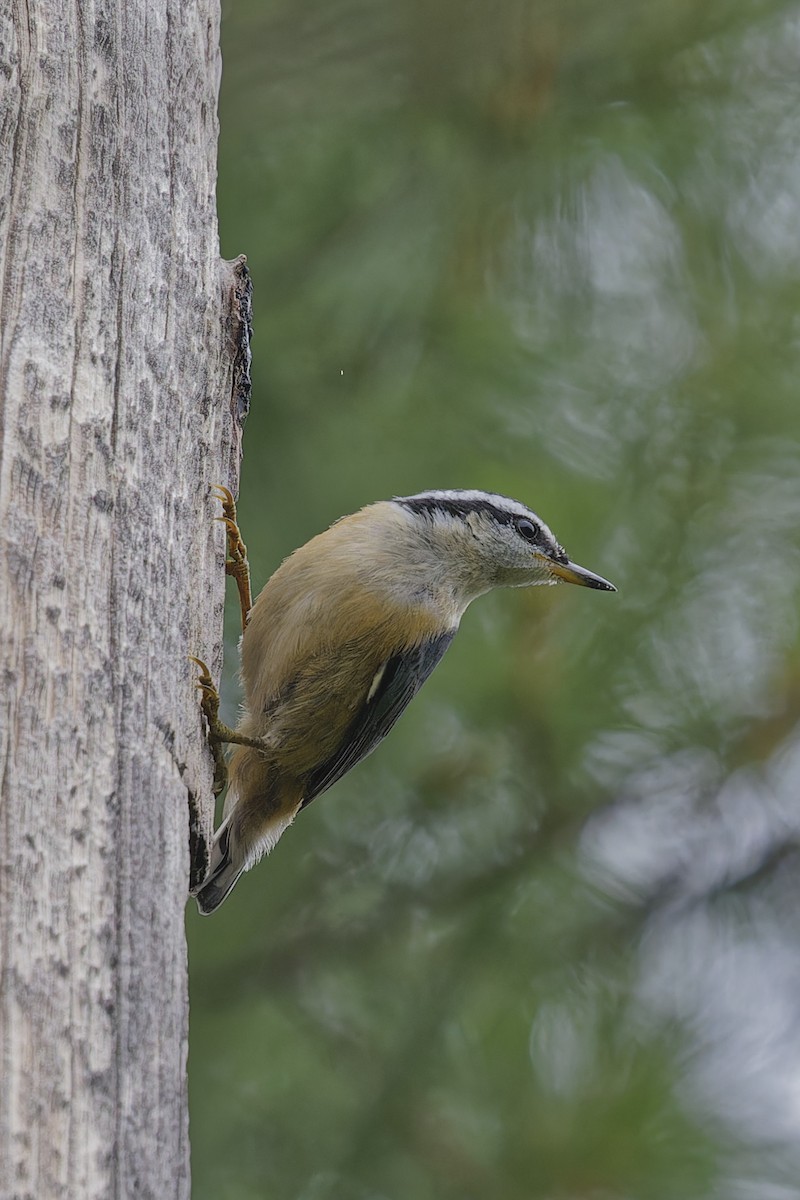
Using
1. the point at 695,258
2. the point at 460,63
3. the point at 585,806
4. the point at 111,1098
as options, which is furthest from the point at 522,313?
the point at 111,1098

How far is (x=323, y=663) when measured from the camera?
275cm

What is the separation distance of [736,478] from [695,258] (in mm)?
503

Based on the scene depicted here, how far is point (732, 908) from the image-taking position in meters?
3.01

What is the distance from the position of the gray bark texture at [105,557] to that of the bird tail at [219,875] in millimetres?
653

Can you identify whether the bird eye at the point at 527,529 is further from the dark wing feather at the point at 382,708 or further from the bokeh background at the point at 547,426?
the dark wing feather at the point at 382,708

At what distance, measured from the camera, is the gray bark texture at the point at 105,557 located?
140 cm

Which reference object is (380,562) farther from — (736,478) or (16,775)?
(16,775)

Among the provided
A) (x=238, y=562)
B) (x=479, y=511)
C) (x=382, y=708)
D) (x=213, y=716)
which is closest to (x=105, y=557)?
Answer: (x=213, y=716)

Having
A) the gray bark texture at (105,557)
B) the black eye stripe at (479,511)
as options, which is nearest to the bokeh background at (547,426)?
the black eye stripe at (479,511)

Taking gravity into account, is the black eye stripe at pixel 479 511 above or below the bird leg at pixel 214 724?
above

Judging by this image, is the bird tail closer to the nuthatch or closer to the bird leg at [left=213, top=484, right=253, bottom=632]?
the nuthatch

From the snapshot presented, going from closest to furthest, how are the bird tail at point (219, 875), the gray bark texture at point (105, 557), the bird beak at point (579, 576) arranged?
the gray bark texture at point (105, 557) → the bird tail at point (219, 875) → the bird beak at point (579, 576)

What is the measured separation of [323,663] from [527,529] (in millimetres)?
587

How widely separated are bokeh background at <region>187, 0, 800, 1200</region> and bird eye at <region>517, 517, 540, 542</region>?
0.06 metres
